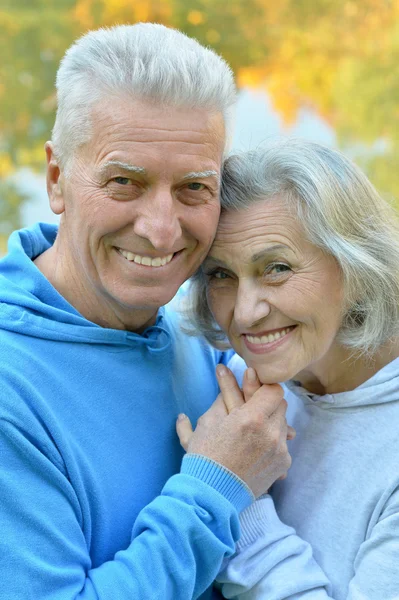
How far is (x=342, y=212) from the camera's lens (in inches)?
75.4

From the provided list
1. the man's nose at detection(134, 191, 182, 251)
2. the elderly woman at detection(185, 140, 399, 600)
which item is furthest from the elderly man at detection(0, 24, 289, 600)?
the elderly woman at detection(185, 140, 399, 600)

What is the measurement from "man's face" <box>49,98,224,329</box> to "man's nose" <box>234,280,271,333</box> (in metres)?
0.15

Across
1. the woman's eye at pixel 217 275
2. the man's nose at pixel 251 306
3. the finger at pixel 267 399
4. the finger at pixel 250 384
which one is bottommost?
the finger at pixel 267 399

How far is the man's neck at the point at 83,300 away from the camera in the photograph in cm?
192

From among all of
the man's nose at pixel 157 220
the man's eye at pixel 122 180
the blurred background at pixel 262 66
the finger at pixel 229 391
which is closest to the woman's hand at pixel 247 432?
the finger at pixel 229 391

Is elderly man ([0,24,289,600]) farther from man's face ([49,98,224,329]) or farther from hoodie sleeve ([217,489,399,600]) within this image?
hoodie sleeve ([217,489,399,600])

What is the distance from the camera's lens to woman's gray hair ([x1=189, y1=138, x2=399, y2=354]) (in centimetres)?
189

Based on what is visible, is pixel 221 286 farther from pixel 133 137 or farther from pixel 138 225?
pixel 133 137

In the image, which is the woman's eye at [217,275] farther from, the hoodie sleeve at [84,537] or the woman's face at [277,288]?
the hoodie sleeve at [84,537]

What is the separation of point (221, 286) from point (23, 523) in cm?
84

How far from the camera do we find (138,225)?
1763 mm

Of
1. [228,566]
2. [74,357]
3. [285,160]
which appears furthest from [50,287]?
[228,566]

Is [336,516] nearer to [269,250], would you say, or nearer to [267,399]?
[267,399]

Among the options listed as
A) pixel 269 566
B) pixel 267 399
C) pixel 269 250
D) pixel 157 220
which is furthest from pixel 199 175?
pixel 269 566
